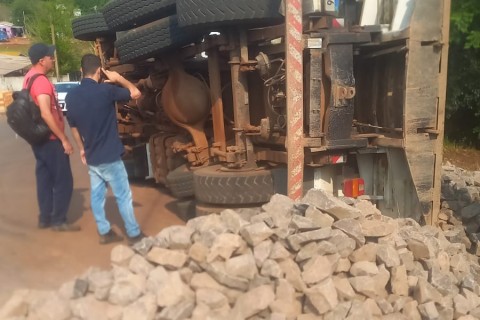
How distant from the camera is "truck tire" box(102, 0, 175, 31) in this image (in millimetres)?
5309

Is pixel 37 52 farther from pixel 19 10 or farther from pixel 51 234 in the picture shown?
pixel 19 10

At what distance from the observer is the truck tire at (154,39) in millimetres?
4883

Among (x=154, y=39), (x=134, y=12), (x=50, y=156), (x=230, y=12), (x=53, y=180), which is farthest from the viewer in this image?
(x=134, y=12)

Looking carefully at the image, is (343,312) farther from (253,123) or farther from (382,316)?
(253,123)

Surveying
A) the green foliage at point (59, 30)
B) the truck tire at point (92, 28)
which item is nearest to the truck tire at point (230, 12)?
the truck tire at point (92, 28)

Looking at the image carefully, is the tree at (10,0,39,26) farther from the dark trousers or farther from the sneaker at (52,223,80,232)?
the sneaker at (52,223,80,232)

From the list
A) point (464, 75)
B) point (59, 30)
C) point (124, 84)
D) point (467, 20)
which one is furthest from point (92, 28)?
point (59, 30)

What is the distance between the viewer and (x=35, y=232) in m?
4.86

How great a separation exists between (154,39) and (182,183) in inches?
58.2

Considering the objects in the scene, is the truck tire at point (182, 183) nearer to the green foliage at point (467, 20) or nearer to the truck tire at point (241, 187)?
the truck tire at point (241, 187)

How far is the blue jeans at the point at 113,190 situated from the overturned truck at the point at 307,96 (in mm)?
674

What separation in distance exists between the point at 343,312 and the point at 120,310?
135cm

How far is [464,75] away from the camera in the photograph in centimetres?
1106

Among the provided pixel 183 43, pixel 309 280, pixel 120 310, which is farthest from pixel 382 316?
pixel 183 43
